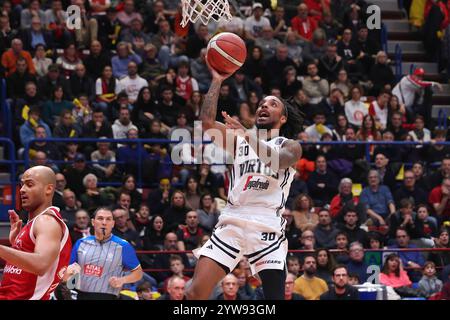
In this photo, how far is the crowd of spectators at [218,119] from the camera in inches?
556

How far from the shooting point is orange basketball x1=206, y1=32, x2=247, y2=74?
26.9 feet

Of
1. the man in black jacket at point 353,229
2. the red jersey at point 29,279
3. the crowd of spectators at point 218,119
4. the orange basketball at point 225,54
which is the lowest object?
the man in black jacket at point 353,229

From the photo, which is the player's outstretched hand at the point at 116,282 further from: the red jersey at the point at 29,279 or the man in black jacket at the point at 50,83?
the man in black jacket at the point at 50,83

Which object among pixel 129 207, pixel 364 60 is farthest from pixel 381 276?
pixel 364 60

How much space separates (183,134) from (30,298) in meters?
9.08

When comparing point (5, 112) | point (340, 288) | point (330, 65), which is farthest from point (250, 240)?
point (330, 65)

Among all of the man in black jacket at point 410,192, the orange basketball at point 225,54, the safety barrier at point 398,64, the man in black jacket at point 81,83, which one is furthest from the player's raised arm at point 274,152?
the safety barrier at point 398,64

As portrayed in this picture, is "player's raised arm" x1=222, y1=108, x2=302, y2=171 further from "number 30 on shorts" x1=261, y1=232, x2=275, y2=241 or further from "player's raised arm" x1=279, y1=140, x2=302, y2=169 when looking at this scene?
"number 30 on shorts" x1=261, y1=232, x2=275, y2=241

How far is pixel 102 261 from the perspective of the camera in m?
A: 10.2

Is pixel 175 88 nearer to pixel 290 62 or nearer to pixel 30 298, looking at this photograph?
pixel 290 62

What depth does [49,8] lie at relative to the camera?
1809cm

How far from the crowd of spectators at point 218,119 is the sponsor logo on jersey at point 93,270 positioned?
166 centimetres

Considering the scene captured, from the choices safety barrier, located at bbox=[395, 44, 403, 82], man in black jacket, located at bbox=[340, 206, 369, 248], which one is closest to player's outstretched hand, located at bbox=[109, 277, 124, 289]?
man in black jacket, located at bbox=[340, 206, 369, 248]

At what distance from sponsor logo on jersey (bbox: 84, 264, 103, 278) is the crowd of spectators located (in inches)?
65.5
